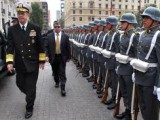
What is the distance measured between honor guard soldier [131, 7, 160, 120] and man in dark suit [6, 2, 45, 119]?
245 cm

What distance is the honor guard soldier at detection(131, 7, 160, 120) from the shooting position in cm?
464

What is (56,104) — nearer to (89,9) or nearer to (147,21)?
(147,21)

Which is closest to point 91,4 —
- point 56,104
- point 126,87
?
point 56,104

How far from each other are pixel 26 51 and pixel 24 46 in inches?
4.3

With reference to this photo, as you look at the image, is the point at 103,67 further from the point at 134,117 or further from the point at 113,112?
the point at 134,117

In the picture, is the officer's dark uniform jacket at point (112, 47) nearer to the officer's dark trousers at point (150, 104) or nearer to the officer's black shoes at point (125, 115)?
the officer's black shoes at point (125, 115)

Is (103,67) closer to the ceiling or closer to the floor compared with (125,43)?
closer to the floor

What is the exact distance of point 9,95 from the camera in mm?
8422

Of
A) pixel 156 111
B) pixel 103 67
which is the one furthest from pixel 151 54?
pixel 103 67

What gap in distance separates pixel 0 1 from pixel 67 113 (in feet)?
154

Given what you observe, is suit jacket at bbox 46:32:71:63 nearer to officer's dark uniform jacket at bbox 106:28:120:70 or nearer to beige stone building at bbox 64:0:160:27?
officer's dark uniform jacket at bbox 106:28:120:70

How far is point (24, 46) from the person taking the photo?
6.51m

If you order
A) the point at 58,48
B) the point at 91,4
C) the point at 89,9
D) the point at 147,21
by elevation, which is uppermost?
the point at 91,4

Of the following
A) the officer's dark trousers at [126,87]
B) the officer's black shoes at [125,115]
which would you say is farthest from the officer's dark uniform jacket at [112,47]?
the officer's black shoes at [125,115]
